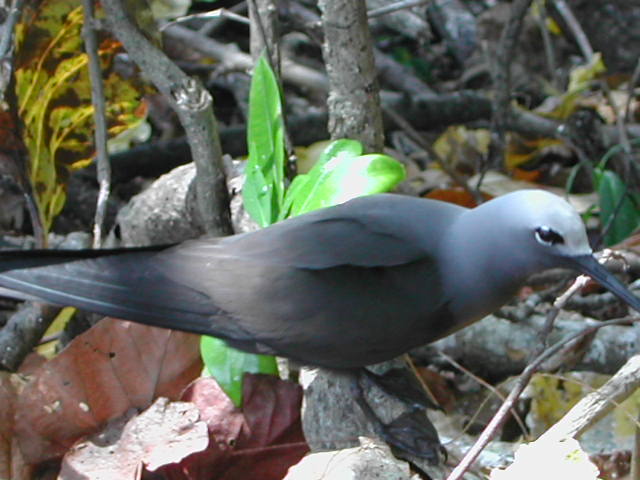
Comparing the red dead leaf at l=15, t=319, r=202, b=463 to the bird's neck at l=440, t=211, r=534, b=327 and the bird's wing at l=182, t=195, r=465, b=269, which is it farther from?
the bird's neck at l=440, t=211, r=534, b=327

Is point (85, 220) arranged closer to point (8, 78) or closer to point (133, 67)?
point (133, 67)

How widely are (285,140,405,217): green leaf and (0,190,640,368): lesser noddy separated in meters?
0.06

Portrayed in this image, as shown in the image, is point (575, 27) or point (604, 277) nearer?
point (604, 277)

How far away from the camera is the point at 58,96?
3266 millimetres

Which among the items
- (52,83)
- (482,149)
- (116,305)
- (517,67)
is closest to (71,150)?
(52,83)

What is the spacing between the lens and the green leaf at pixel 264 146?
2.79 meters

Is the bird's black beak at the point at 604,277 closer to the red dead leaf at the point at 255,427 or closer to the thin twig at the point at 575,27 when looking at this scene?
the red dead leaf at the point at 255,427

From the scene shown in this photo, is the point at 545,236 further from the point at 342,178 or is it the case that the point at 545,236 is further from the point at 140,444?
the point at 140,444

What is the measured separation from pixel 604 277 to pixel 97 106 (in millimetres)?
1578

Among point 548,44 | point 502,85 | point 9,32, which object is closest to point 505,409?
point 9,32

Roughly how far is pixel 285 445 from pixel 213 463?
0.19m

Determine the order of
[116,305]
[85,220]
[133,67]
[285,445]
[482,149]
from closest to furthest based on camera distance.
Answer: [116,305]
[285,445]
[133,67]
[85,220]
[482,149]

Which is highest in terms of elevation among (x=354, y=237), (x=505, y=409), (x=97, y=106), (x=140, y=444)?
(x=97, y=106)

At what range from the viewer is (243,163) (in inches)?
126
